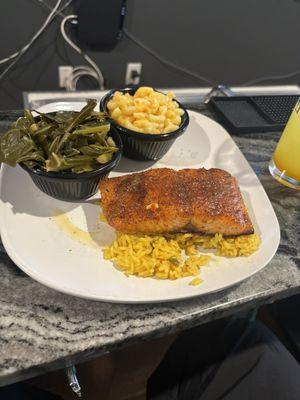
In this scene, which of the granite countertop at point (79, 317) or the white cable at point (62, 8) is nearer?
the granite countertop at point (79, 317)

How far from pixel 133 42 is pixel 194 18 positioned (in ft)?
1.36

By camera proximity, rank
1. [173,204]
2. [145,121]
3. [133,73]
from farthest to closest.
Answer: [133,73], [145,121], [173,204]

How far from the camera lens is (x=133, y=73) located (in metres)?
2.44

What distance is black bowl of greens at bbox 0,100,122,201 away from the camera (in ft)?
2.45

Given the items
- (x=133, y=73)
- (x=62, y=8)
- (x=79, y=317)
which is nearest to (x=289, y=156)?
(x=79, y=317)

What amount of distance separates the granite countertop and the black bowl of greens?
0.18 metres

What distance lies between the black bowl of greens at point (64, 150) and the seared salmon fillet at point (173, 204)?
0.17 ft

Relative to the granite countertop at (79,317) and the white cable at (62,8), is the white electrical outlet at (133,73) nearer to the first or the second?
the white cable at (62,8)

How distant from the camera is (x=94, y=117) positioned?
850 mm

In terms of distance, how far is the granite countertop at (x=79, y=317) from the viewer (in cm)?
60

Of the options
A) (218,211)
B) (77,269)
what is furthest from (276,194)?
(77,269)

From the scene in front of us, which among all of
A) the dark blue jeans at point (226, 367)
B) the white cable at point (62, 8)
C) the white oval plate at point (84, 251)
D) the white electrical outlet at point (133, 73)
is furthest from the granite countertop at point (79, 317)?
the white electrical outlet at point (133, 73)

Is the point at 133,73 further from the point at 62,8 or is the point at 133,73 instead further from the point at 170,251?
the point at 170,251

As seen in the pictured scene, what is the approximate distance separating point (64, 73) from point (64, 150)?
1688 mm
